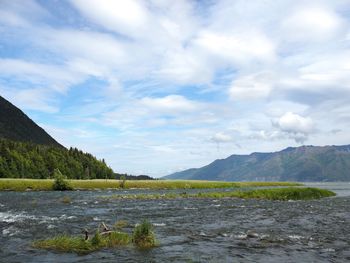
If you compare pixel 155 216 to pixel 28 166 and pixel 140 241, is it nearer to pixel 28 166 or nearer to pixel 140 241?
pixel 140 241

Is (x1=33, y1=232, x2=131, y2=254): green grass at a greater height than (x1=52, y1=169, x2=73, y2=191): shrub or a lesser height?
lesser

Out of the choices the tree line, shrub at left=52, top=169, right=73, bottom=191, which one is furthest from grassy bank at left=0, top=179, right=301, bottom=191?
the tree line

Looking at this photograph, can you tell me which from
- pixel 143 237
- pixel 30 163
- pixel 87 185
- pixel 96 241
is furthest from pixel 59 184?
pixel 96 241

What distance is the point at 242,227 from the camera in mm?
40062

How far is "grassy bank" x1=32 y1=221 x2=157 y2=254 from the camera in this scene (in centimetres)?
2768

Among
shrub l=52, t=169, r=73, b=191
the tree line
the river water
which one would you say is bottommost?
the river water

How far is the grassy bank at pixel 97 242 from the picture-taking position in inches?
1090

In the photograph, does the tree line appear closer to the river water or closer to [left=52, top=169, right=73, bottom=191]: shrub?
[left=52, top=169, right=73, bottom=191]: shrub

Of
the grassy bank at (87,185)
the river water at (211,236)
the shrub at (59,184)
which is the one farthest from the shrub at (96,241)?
the grassy bank at (87,185)

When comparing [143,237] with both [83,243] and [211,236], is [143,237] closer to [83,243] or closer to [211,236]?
[83,243]

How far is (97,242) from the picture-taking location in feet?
92.8

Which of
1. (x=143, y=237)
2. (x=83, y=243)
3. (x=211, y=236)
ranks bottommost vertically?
(x=211, y=236)

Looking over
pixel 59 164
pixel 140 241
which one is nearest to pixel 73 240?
pixel 140 241

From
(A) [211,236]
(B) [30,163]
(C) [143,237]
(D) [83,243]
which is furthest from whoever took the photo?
(B) [30,163]
